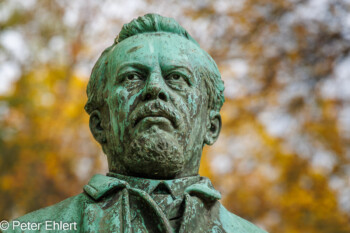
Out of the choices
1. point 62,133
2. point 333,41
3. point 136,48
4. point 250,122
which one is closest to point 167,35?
point 136,48

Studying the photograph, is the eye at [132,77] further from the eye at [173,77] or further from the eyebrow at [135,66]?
the eye at [173,77]

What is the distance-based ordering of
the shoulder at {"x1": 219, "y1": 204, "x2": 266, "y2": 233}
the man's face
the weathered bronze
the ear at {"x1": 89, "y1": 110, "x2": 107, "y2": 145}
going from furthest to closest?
the ear at {"x1": 89, "y1": 110, "x2": 107, "y2": 145}
the shoulder at {"x1": 219, "y1": 204, "x2": 266, "y2": 233}
the man's face
the weathered bronze

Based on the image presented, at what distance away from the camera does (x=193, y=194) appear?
2.61 meters

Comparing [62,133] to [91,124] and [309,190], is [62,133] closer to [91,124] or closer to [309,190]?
[309,190]

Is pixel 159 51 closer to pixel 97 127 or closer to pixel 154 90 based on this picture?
pixel 154 90

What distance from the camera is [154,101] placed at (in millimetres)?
2623

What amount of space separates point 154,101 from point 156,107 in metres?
0.03

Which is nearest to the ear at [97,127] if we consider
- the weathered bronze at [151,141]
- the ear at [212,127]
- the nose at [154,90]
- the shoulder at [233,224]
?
the weathered bronze at [151,141]

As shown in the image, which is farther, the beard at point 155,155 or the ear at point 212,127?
the ear at point 212,127

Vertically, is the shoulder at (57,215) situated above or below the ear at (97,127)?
below

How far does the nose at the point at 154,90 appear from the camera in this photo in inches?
104

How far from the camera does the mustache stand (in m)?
2.61

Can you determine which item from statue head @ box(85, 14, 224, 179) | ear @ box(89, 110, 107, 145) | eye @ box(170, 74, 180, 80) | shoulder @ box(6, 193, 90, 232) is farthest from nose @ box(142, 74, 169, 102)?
shoulder @ box(6, 193, 90, 232)

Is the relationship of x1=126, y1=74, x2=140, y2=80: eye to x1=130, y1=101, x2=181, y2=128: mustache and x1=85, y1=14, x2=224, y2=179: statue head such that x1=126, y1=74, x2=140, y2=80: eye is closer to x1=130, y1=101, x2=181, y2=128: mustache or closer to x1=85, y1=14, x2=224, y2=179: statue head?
x1=85, y1=14, x2=224, y2=179: statue head
